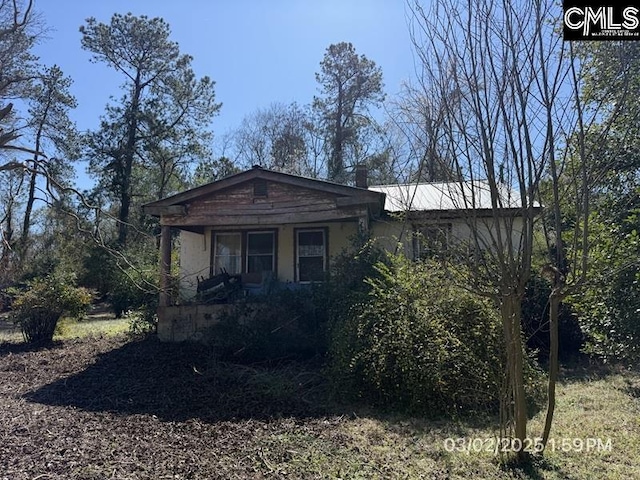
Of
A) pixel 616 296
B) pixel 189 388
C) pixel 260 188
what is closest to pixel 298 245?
pixel 260 188

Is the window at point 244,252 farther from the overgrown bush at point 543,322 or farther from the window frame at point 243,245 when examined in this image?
the overgrown bush at point 543,322

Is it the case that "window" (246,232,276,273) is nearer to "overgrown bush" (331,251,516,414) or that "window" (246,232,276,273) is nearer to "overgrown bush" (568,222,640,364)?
"overgrown bush" (331,251,516,414)

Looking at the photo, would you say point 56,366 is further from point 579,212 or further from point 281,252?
point 579,212

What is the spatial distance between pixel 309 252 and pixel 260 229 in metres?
1.51

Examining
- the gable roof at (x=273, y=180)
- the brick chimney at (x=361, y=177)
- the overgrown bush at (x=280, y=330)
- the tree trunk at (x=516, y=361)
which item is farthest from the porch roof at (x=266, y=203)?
the tree trunk at (x=516, y=361)

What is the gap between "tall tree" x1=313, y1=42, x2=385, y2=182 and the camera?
29547 millimetres

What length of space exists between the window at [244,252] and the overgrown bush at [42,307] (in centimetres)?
369

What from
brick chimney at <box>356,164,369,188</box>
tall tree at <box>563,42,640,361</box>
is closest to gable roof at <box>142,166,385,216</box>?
brick chimney at <box>356,164,369,188</box>

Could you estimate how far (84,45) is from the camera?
2716 centimetres

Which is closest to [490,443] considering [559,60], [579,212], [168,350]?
[579,212]

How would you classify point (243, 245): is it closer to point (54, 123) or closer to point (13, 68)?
point (13, 68)

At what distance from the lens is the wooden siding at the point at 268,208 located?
32.6ft

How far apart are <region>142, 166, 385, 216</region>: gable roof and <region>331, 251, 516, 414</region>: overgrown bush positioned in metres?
3.00

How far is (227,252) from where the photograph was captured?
12.7 metres
